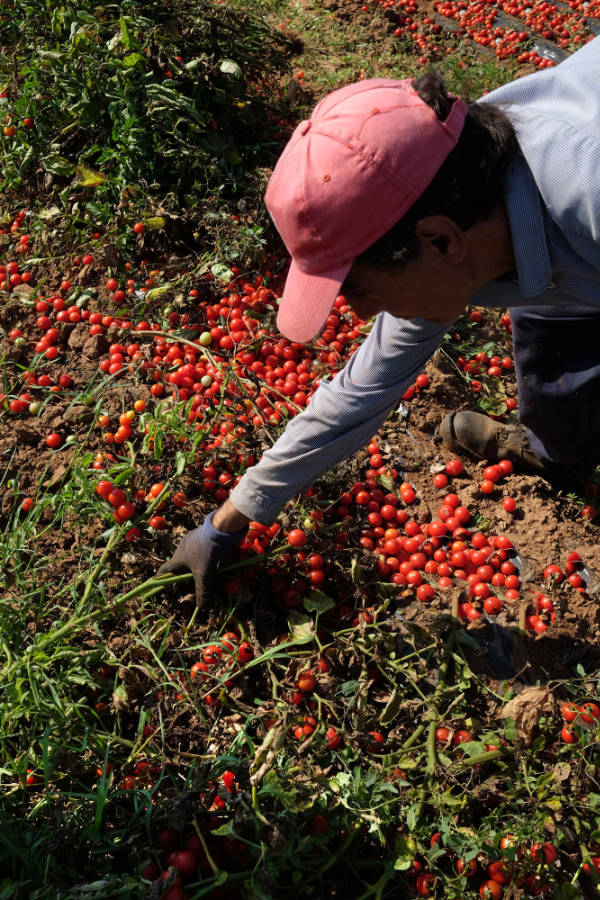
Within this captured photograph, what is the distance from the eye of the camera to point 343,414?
7.04ft

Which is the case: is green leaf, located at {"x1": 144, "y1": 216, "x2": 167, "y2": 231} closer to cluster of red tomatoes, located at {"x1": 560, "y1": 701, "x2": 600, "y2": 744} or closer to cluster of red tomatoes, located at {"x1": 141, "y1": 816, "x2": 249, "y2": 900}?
cluster of red tomatoes, located at {"x1": 141, "y1": 816, "x2": 249, "y2": 900}

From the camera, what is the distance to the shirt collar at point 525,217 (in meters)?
1.75

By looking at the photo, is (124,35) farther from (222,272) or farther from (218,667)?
(218,667)

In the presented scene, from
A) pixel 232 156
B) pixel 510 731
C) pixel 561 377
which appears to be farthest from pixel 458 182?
pixel 232 156

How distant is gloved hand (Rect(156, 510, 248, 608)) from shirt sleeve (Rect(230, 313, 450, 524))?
0.15 m

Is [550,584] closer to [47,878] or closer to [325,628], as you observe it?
[325,628]

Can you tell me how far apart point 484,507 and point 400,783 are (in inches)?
53.3

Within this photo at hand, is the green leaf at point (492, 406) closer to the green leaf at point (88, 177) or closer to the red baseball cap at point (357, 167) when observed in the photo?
the red baseball cap at point (357, 167)

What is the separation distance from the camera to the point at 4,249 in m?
4.01

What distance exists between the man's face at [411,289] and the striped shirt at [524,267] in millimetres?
191

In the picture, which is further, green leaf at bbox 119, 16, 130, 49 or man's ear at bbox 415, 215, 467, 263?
green leaf at bbox 119, 16, 130, 49

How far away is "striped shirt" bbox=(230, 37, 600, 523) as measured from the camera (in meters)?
1.71

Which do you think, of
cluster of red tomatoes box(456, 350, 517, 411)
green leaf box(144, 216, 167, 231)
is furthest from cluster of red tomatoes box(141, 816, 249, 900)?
green leaf box(144, 216, 167, 231)

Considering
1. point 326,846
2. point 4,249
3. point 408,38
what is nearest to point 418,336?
point 326,846
